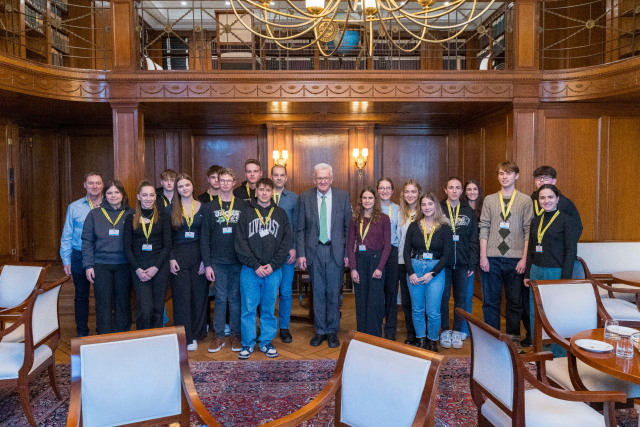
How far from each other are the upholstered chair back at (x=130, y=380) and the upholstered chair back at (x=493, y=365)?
1381 mm

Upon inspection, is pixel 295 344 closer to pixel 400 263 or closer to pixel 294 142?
pixel 400 263

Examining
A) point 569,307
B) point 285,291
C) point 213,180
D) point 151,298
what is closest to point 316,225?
point 285,291

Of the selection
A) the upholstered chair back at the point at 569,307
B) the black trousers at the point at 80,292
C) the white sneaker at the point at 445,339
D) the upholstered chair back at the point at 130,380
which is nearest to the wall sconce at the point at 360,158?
the white sneaker at the point at 445,339

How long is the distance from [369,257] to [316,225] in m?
0.56

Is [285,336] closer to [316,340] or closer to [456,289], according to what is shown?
[316,340]

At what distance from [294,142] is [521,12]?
382 centimetres

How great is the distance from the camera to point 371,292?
12.9ft

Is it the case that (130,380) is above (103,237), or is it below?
below

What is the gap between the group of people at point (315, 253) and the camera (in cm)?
374

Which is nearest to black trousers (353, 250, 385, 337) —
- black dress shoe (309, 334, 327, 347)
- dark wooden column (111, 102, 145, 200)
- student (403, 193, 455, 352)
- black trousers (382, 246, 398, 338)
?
black trousers (382, 246, 398, 338)

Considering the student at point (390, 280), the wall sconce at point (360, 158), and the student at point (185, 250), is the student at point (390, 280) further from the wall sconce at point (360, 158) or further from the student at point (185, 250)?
the wall sconce at point (360, 158)

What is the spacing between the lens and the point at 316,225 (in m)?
4.06

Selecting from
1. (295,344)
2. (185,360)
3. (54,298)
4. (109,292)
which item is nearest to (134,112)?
(109,292)

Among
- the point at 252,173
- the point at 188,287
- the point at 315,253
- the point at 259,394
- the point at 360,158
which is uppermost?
the point at 360,158
